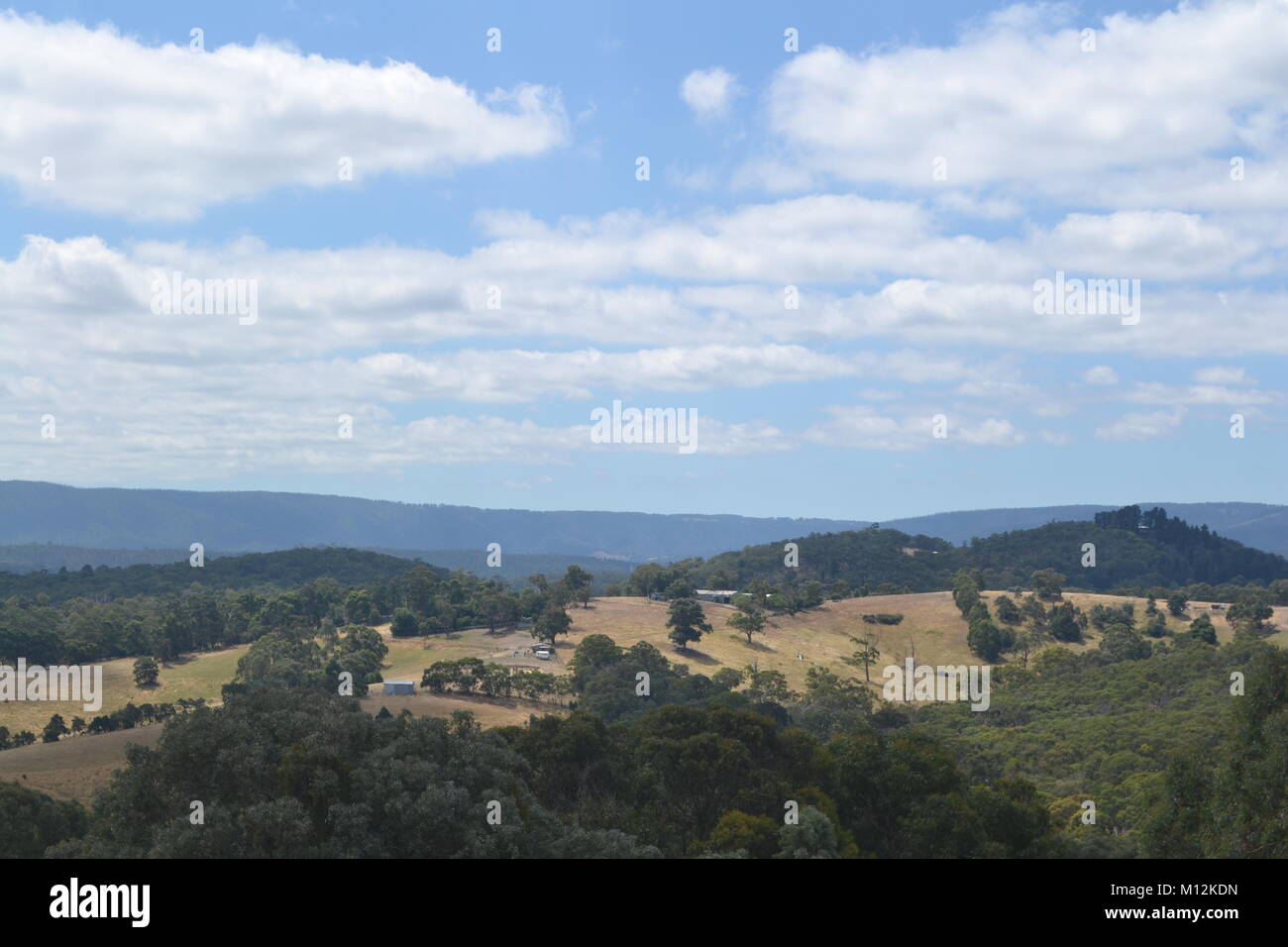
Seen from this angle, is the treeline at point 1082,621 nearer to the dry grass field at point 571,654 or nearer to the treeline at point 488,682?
the dry grass field at point 571,654

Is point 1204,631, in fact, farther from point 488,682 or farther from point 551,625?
point 488,682

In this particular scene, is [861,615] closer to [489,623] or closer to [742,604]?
[742,604]

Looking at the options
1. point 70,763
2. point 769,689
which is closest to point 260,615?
point 70,763

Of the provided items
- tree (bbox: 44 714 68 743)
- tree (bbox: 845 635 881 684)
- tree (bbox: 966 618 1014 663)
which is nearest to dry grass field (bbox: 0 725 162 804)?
tree (bbox: 44 714 68 743)

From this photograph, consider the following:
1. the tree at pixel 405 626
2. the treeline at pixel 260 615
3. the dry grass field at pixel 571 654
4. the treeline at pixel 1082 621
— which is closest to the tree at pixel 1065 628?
the treeline at pixel 1082 621
